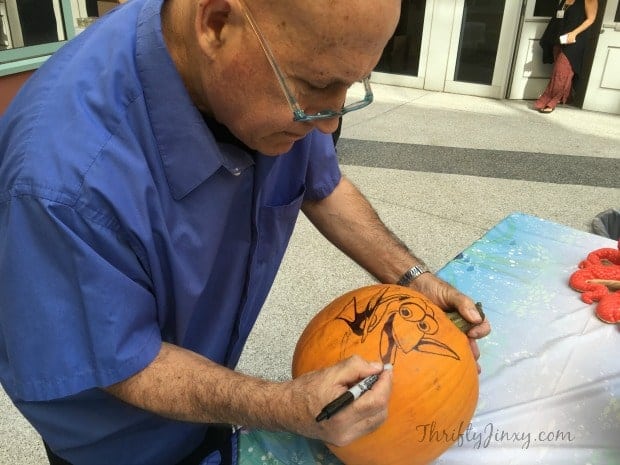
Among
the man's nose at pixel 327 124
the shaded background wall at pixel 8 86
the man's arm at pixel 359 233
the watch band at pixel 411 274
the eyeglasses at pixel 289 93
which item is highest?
the eyeglasses at pixel 289 93

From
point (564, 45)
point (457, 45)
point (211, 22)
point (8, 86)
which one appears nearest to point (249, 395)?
point (211, 22)

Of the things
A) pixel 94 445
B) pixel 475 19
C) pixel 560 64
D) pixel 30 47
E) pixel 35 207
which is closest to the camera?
pixel 35 207

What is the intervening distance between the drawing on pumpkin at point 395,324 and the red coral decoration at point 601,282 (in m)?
0.70

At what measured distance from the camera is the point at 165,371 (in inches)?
34.0

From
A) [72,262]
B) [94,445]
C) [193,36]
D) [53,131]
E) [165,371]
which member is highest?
[193,36]

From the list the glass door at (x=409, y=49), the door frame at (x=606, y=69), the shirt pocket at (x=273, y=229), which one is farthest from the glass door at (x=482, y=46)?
the shirt pocket at (x=273, y=229)

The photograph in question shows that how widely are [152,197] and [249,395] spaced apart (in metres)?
0.33

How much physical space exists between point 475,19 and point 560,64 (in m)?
1.07

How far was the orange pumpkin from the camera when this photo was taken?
3.40ft

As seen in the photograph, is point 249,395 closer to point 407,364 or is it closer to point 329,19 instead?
→ point 407,364

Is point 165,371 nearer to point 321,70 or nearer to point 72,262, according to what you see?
point 72,262

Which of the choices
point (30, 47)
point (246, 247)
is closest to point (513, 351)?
point (246, 247)

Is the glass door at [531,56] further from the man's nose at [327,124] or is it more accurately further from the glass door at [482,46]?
the man's nose at [327,124]

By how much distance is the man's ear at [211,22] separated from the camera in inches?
30.0
